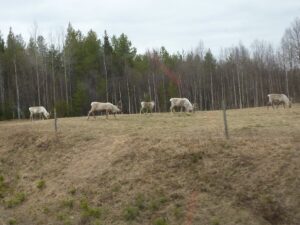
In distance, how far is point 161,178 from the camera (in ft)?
54.0

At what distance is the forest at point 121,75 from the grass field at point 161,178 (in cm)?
2861

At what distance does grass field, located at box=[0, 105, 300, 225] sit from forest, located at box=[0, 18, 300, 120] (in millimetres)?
28608

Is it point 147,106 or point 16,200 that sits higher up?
point 147,106

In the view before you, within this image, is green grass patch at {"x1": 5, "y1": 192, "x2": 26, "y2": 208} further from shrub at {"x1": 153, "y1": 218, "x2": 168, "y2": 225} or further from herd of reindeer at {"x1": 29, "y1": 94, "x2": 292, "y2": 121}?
herd of reindeer at {"x1": 29, "y1": 94, "x2": 292, "y2": 121}

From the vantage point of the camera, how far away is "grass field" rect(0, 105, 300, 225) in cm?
1427

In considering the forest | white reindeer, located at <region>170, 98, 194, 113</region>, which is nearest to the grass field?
white reindeer, located at <region>170, 98, 194, 113</region>

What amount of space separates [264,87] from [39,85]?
115 feet

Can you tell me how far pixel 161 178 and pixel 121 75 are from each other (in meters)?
49.2

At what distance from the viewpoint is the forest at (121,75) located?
189ft

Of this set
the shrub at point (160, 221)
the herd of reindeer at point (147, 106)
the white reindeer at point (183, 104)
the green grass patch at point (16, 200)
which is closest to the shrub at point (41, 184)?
the green grass patch at point (16, 200)

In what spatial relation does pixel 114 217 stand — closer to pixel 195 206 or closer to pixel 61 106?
pixel 195 206

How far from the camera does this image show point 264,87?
73.5 m

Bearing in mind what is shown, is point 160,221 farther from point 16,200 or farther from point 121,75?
point 121,75

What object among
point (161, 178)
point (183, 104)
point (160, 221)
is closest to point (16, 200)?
point (161, 178)
